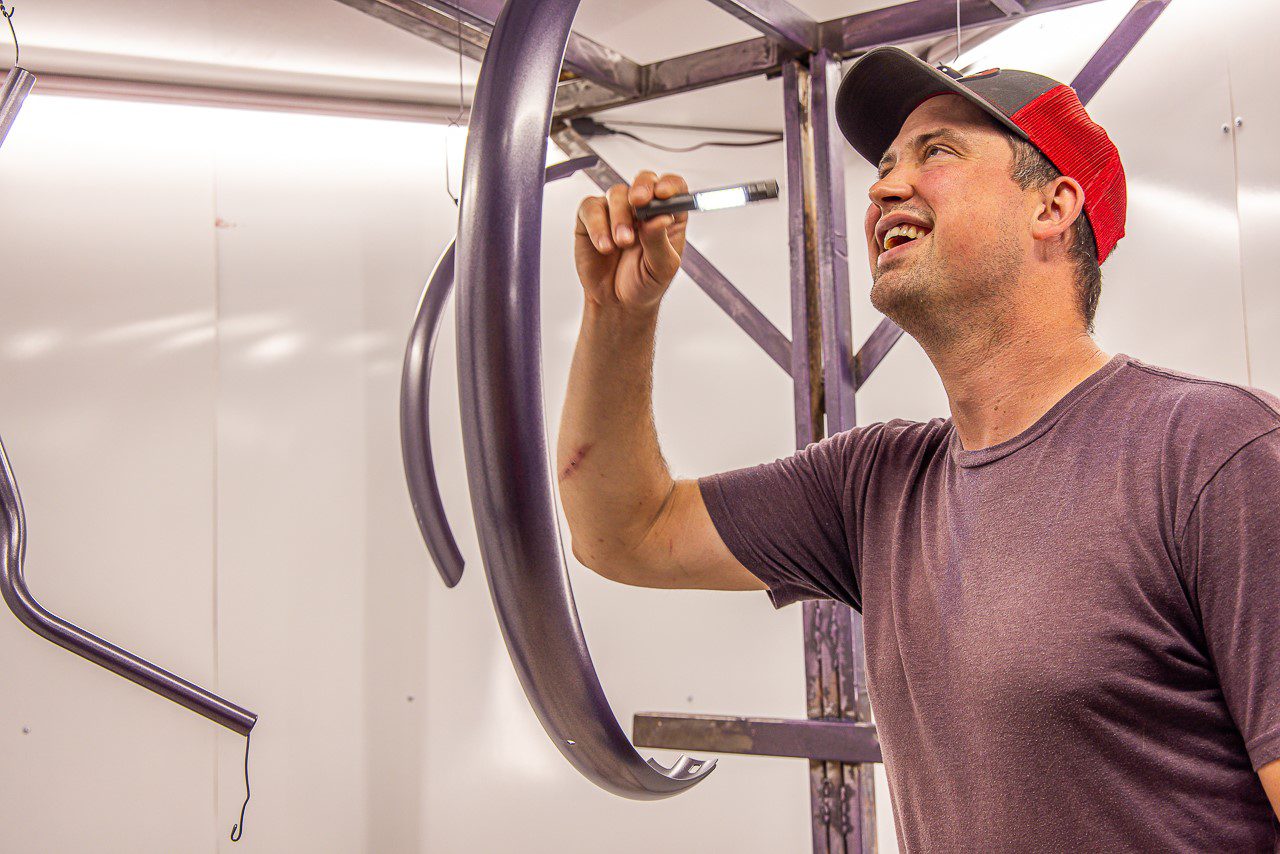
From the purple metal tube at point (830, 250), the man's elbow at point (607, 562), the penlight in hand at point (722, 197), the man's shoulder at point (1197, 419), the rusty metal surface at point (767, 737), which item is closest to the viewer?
the penlight in hand at point (722, 197)

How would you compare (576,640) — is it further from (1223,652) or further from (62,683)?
(62,683)

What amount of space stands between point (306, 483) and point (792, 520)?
1836mm

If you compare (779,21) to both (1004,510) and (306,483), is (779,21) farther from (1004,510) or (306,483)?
(306,483)

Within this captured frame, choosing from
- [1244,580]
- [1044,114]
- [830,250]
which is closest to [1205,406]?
[1244,580]

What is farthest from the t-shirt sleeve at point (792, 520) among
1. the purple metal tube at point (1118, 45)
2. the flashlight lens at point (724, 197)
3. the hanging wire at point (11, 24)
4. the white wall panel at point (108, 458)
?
the white wall panel at point (108, 458)

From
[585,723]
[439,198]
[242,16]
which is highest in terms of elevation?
[242,16]

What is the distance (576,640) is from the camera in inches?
35.4

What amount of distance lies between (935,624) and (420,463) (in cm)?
148

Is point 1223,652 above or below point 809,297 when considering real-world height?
below

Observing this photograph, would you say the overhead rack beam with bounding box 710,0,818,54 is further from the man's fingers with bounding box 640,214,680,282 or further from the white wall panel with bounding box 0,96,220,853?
the white wall panel with bounding box 0,96,220,853

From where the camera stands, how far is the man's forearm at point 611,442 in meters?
1.21

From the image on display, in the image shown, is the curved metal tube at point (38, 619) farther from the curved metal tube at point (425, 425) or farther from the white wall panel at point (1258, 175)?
the white wall panel at point (1258, 175)

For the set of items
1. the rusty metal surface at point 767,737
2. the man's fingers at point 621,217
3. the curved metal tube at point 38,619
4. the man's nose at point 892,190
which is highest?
the man's nose at point 892,190

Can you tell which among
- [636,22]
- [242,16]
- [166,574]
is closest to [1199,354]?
[636,22]
